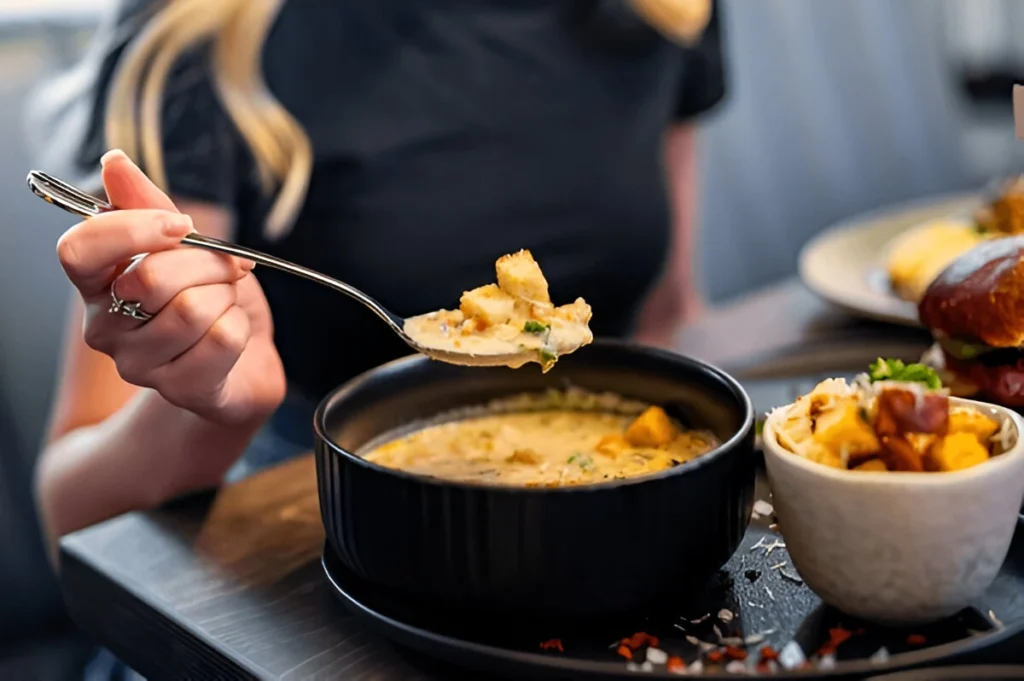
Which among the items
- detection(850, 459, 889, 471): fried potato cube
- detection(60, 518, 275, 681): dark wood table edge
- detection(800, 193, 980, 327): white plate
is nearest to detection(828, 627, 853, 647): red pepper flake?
detection(850, 459, 889, 471): fried potato cube

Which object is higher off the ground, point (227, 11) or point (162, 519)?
point (227, 11)

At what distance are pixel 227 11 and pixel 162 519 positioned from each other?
2.22 feet

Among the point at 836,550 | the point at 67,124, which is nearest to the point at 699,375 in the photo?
the point at 836,550

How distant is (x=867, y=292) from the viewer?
58.2 inches

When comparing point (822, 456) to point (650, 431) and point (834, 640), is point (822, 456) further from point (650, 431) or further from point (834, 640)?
point (650, 431)

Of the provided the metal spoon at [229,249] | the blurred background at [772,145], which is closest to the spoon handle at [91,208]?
the metal spoon at [229,249]

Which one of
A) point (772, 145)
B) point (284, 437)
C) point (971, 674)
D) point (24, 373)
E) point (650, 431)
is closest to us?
point (971, 674)

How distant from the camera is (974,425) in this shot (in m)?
0.72

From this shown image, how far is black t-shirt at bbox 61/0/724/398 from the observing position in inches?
58.1

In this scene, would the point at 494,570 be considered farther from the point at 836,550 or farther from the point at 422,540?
the point at 836,550

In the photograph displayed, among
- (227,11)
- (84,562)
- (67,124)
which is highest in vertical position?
(227,11)

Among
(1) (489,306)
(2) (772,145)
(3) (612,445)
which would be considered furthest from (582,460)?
(2) (772,145)

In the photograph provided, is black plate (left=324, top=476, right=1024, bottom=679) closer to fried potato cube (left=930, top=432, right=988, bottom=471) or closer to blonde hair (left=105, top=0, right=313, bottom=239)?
fried potato cube (left=930, top=432, right=988, bottom=471)

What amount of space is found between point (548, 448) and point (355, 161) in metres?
0.70
